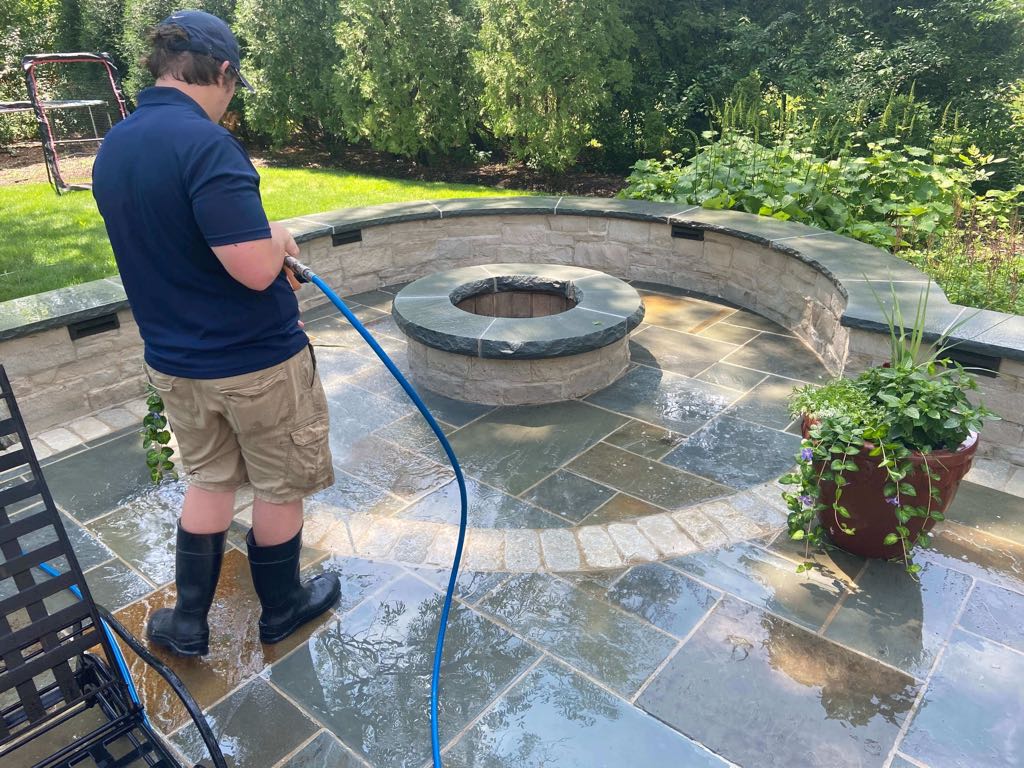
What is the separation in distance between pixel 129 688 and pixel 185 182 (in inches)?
52.5

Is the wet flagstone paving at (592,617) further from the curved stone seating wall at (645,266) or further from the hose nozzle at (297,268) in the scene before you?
the hose nozzle at (297,268)

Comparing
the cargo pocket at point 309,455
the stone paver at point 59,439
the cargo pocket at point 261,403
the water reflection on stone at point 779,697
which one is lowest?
the water reflection on stone at point 779,697

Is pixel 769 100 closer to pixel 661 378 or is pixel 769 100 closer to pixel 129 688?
pixel 661 378

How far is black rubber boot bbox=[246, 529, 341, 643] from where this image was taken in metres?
2.44

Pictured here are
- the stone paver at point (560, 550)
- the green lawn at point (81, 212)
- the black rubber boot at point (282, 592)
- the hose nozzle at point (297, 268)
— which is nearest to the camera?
A: the hose nozzle at point (297, 268)

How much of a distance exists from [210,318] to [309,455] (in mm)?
538

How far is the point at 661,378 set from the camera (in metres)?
4.52

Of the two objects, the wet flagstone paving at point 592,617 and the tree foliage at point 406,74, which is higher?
the tree foliage at point 406,74

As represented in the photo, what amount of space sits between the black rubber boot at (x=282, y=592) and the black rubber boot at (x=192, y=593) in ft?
0.41

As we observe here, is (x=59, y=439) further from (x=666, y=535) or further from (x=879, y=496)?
(x=879, y=496)

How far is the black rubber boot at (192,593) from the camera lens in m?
2.38

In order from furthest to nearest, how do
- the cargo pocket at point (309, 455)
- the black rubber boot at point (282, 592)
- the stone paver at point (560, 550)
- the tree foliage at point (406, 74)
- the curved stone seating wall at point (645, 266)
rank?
the tree foliage at point (406, 74), the curved stone seating wall at point (645, 266), the stone paver at point (560, 550), the black rubber boot at point (282, 592), the cargo pocket at point (309, 455)

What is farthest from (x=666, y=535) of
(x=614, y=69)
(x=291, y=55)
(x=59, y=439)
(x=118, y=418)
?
(x=291, y=55)

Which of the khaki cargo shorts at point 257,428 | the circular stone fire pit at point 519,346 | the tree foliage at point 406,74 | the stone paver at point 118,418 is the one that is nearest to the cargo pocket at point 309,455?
the khaki cargo shorts at point 257,428
